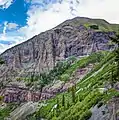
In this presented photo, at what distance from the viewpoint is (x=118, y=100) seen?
113500 mm

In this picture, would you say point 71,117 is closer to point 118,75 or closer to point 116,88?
point 116,88

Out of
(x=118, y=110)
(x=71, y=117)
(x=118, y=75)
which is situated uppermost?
(x=118, y=75)

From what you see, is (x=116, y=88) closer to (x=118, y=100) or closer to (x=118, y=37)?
(x=118, y=100)

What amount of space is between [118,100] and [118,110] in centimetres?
446

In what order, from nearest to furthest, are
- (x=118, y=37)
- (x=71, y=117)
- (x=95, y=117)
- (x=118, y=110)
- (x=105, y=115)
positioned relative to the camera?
(x=118, y=37)
(x=118, y=110)
(x=105, y=115)
(x=95, y=117)
(x=71, y=117)

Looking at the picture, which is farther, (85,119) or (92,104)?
(92,104)

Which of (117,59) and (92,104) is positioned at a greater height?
(117,59)

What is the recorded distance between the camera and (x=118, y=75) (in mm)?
73312

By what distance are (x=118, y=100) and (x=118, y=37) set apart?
5140 centimetres

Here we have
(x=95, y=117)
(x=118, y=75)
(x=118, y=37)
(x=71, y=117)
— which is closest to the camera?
(x=118, y=37)

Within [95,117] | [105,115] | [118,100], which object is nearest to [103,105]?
[95,117]

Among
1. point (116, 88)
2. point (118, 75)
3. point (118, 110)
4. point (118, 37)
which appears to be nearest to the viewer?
point (118, 37)

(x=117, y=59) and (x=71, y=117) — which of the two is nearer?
(x=117, y=59)

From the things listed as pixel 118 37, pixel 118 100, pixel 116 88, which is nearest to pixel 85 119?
pixel 116 88
